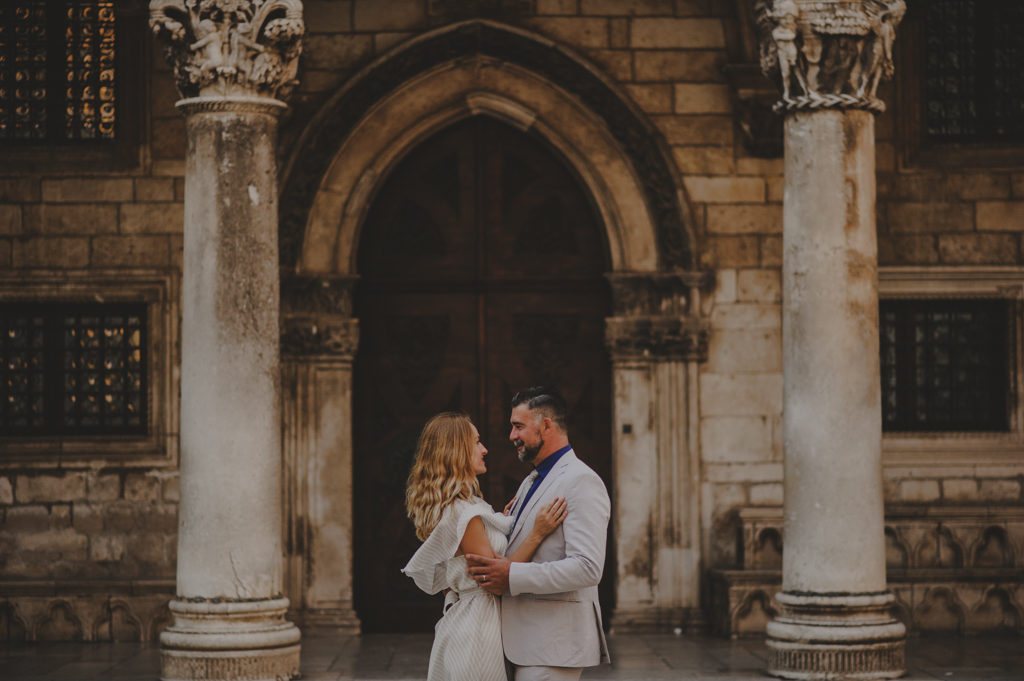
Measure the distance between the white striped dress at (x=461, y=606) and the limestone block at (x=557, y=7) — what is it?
7.20m

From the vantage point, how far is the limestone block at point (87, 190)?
12719 millimetres

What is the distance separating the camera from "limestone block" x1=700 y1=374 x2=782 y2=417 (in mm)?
12703

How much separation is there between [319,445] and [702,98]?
13.7ft

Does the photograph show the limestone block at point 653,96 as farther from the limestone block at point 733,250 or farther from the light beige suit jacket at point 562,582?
the light beige suit jacket at point 562,582

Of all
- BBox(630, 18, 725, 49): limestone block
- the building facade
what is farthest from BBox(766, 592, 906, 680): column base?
BBox(630, 18, 725, 49): limestone block

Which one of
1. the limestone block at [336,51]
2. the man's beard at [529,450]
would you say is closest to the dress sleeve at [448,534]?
the man's beard at [529,450]

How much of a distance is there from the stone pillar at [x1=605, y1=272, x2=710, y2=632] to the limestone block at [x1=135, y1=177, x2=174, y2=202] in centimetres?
369

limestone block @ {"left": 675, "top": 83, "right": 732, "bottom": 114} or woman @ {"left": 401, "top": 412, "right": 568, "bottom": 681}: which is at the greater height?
limestone block @ {"left": 675, "top": 83, "right": 732, "bottom": 114}

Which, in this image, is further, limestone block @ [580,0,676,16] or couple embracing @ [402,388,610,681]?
limestone block @ [580,0,676,16]

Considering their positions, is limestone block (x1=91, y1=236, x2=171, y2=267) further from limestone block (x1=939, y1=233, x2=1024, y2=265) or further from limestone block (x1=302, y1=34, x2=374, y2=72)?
limestone block (x1=939, y1=233, x2=1024, y2=265)

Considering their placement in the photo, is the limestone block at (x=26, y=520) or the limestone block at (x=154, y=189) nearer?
the limestone block at (x=26, y=520)

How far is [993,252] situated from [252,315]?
6298mm

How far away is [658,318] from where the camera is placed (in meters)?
12.6

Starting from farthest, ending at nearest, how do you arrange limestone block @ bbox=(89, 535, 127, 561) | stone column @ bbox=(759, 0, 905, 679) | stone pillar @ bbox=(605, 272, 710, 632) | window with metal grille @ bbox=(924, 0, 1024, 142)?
1. window with metal grille @ bbox=(924, 0, 1024, 142)
2. stone pillar @ bbox=(605, 272, 710, 632)
3. limestone block @ bbox=(89, 535, 127, 561)
4. stone column @ bbox=(759, 0, 905, 679)
